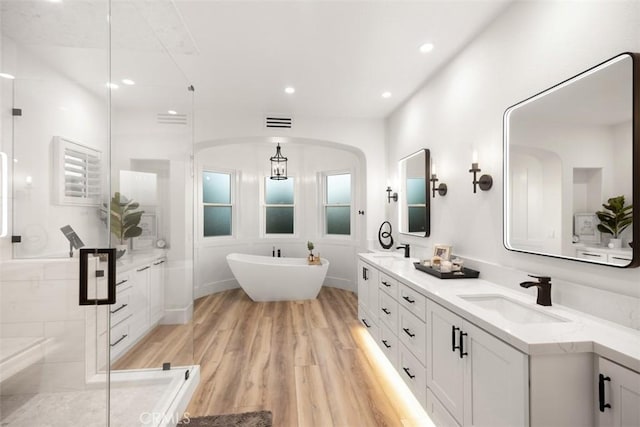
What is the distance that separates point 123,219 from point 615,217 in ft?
8.39

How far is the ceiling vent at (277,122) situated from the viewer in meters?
4.19

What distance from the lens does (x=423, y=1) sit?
6.51 ft

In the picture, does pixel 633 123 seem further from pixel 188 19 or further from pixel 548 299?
pixel 188 19

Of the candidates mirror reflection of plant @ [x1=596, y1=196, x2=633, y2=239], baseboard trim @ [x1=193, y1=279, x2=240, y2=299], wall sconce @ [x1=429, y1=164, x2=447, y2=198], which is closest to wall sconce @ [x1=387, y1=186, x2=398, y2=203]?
wall sconce @ [x1=429, y1=164, x2=447, y2=198]

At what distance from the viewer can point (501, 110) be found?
2.09m

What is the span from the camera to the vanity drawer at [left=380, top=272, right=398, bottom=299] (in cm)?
251

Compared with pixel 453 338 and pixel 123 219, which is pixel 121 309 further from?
pixel 453 338

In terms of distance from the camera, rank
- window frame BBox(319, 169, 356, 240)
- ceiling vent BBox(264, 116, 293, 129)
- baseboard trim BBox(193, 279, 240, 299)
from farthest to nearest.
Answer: window frame BBox(319, 169, 356, 240) → baseboard trim BBox(193, 279, 240, 299) → ceiling vent BBox(264, 116, 293, 129)

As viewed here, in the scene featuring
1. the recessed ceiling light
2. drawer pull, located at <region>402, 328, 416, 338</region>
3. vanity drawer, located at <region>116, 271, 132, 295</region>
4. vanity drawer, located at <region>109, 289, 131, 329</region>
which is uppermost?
the recessed ceiling light

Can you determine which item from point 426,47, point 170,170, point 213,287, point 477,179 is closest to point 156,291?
point 170,170

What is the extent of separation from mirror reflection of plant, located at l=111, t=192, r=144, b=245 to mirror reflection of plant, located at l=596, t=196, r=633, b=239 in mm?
2497

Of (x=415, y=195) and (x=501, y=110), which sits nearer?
(x=501, y=110)

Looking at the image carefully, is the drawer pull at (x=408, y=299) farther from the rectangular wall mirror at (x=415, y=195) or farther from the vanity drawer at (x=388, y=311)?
the rectangular wall mirror at (x=415, y=195)

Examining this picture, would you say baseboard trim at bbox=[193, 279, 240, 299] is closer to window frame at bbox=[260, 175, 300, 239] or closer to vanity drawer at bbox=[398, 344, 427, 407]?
window frame at bbox=[260, 175, 300, 239]
